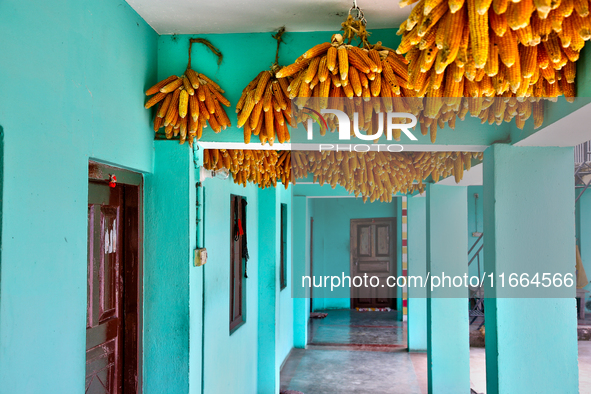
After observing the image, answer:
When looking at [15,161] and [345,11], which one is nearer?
[15,161]

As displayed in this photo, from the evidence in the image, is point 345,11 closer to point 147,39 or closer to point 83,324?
point 147,39

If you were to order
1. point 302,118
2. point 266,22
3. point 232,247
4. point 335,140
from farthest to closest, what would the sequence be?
point 232,247, point 335,140, point 266,22, point 302,118

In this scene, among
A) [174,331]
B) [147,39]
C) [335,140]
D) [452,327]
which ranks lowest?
[452,327]

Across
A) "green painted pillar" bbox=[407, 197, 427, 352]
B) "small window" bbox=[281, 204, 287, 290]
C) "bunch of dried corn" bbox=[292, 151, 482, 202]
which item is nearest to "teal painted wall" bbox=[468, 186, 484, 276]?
"green painted pillar" bbox=[407, 197, 427, 352]

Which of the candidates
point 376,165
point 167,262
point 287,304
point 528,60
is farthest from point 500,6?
point 287,304

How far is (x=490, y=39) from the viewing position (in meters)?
1.61

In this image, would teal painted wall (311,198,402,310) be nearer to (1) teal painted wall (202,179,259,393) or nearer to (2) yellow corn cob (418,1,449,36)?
(1) teal painted wall (202,179,259,393)

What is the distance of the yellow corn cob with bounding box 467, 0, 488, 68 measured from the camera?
1479 mm

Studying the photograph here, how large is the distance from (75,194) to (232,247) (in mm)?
3567

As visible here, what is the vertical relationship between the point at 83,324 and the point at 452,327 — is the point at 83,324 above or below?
above

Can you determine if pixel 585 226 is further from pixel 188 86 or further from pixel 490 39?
pixel 490 39

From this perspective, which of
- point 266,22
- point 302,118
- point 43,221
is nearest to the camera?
point 43,221

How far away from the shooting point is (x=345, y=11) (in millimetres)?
2908

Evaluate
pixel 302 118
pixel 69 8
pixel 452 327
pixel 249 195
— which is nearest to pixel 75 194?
pixel 69 8
